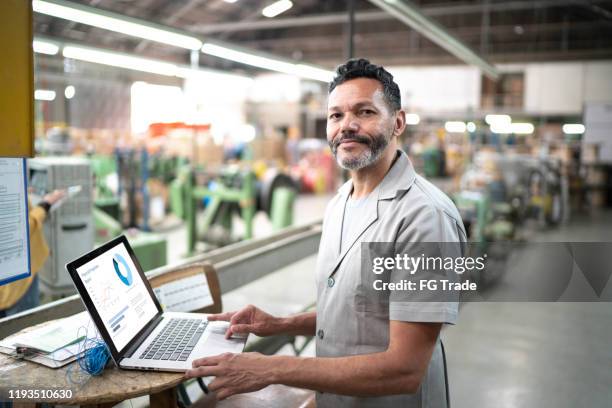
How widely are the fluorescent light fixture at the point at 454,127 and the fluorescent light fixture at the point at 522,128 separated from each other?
1.65 m

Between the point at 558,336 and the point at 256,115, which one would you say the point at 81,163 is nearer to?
the point at 558,336

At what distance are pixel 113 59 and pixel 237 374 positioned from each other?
493 cm

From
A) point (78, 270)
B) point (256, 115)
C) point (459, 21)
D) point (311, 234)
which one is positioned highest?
point (459, 21)

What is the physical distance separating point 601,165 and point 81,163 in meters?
13.6

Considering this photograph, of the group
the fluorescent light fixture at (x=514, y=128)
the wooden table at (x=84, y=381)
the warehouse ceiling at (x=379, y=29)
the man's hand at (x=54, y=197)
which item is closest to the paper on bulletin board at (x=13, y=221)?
the wooden table at (x=84, y=381)

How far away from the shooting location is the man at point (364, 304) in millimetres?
1371

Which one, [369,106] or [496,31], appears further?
[496,31]

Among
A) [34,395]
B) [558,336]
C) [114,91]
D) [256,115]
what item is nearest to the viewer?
[34,395]

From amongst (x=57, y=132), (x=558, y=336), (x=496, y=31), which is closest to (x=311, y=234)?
(x=558, y=336)

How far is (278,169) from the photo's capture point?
348 inches

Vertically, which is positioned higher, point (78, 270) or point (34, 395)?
point (78, 270)

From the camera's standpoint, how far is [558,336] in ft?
15.5

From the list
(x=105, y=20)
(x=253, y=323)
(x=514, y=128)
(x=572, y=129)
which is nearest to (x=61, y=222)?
(x=105, y=20)

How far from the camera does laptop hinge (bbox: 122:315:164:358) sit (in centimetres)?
155
